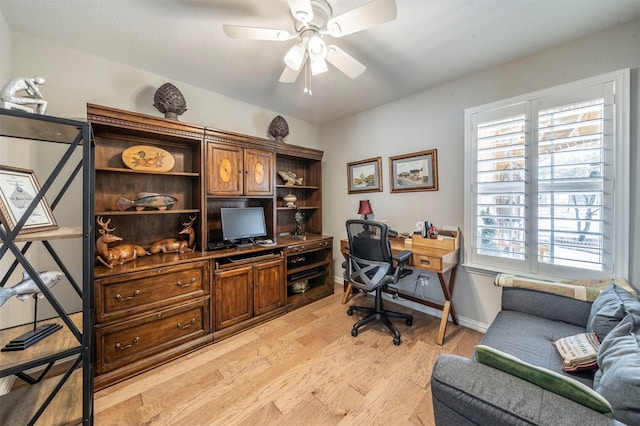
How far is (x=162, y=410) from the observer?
4.88 ft

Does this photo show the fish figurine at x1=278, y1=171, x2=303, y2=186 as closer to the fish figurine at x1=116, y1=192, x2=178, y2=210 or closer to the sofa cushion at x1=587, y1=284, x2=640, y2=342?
the fish figurine at x1=116, y1=192, x2=178, y2=210

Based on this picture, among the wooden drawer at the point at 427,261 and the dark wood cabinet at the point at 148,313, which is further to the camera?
the wooden drawer at the point at 427,261

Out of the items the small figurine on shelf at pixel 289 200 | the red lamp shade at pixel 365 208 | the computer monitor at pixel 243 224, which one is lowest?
the computer monitor at pixel 243 224

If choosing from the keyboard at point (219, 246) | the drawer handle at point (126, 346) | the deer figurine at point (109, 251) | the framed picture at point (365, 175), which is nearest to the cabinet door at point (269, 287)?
the keyboard at point (219, 246)

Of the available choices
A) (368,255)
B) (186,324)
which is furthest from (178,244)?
(368,255)

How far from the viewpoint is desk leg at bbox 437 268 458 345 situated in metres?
2.15

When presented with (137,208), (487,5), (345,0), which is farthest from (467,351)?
(137,208)

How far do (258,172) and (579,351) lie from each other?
2825mm

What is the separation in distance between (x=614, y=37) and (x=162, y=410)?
3995 millimetres

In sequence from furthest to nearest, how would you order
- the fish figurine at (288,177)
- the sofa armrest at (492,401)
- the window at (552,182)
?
1. the fish figurine at (288,177)
2. the window at (552,182)
3. the sofa armrest at (492,401)

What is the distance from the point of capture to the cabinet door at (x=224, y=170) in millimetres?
2381

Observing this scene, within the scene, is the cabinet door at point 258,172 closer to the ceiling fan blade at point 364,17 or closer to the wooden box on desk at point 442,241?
the ceiling fan blade at point 364,17

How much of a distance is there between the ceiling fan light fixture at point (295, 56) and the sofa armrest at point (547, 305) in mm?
2282

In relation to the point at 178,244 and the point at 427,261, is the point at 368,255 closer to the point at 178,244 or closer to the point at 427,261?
the point at 427,261
